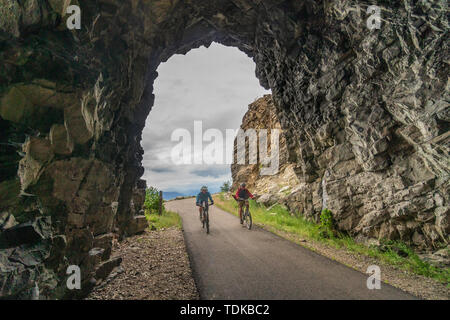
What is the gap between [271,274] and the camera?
5258mm

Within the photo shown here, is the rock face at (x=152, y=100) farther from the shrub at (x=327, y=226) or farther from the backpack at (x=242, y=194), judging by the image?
the backpack at (x=242, y=194)

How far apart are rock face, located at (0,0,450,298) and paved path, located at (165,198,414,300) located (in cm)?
323

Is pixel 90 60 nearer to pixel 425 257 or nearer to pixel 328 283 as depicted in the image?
pixel 328 283

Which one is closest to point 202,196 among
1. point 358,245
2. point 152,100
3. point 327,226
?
point 327,226

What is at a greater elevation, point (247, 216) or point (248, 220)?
point (247, 216)

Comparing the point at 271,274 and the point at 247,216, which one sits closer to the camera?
the point at 271,274

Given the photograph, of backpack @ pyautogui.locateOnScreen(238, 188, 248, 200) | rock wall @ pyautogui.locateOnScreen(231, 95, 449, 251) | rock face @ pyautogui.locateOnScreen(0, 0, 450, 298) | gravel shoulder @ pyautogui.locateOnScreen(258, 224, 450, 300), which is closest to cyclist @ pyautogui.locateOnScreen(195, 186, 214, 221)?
backpack @ pyautogui.locateOnScreen(238, 188, 248, 200)

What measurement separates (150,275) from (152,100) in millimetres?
11370

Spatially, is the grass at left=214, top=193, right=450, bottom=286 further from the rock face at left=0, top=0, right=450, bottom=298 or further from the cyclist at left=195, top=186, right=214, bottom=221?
the cyclist at left=195, top=186, right=214, bottom=221

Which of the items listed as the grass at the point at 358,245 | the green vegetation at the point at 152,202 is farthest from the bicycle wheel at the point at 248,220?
the green vegetation at the point at 152,202

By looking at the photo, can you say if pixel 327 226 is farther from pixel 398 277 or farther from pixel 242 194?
pixel 242 194

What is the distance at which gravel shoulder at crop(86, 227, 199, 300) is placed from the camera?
174 inches

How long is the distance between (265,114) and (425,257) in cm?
2628
